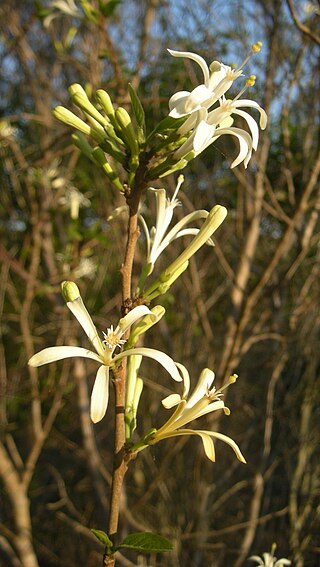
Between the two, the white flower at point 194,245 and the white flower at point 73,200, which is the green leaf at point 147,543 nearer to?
the white flower at point 194,245

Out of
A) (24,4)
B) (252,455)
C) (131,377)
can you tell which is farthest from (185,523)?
(24,4)

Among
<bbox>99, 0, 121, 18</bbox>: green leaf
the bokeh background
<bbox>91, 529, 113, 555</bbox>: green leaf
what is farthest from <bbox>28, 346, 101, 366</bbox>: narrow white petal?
<bbox>99, 0, 121, 18</bbox>: green leaf

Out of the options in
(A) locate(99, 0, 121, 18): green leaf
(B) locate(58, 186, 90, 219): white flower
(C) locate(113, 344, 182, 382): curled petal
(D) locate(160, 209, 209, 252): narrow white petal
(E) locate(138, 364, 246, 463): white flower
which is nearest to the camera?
(C) locate(113, 344, 182, 382): curled petal

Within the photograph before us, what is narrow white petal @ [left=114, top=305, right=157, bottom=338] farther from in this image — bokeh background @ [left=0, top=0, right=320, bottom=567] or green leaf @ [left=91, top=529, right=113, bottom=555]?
bokeh background @ [left=0, top=0, right=320, bottom=567]

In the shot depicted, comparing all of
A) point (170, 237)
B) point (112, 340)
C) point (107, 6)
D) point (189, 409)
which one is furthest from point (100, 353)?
point (107, 6)

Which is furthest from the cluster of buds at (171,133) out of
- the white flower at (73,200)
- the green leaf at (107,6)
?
the white flower at (73,200)

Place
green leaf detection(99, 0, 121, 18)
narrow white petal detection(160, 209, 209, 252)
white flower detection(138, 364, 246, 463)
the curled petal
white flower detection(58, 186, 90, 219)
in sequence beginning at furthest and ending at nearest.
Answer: white flower detection(58, 186, 90, 219) → green leaf detection(99, 0, 121, 18) → narrow white petal detection(160, 209, 209, 252) → white flower detection(138, 364, 246, 463) → the curled petal
